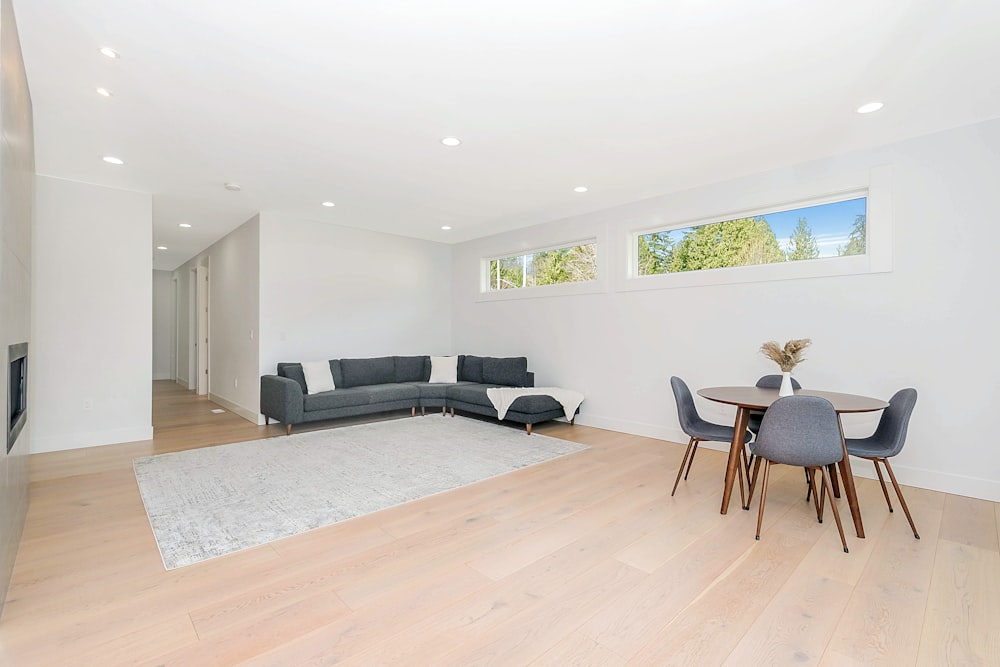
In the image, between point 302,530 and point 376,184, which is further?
point 376,184

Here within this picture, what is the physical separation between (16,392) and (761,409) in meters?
4.15

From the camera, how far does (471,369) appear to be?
21.8ft

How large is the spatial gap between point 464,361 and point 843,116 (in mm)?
4983

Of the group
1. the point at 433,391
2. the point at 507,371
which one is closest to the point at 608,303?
the point at 507,371

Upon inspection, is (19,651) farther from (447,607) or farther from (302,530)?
(447,607)

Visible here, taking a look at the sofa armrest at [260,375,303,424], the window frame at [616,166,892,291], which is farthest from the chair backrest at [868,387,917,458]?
the sofa armrest at [260,375,303,424]

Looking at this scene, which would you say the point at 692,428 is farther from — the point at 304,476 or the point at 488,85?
the point at 304,476

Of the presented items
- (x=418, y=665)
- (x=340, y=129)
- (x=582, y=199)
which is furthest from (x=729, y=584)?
(x=582, y=199)

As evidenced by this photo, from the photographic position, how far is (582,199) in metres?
5.13

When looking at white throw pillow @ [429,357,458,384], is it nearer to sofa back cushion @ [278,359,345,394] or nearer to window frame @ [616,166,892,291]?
sofa back cushion @ [278,359,345,394]

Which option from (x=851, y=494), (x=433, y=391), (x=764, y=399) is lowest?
(x=851, y=494)

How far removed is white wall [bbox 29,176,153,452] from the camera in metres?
4.31

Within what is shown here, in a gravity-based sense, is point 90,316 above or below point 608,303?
below

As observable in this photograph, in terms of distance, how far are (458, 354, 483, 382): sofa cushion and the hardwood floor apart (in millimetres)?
3366
